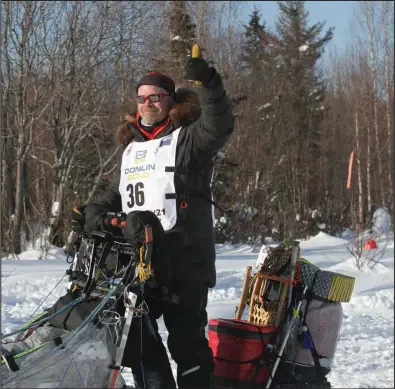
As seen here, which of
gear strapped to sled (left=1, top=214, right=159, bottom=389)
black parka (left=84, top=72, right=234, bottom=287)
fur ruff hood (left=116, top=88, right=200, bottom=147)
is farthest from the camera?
fur ruff hood (left=116, top=88, right=200, bottom=147)

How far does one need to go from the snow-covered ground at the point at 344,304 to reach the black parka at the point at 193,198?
1.48 meters

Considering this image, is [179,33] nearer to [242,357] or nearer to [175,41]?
[175,41]

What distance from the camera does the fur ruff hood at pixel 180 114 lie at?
9.68 feet

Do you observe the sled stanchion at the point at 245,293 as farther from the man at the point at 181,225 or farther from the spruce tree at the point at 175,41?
the spruce tree at the point at 175,41

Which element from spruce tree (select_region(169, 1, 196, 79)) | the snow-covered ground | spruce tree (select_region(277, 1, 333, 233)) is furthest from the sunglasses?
spruce tree (select_region(277, 1, 333, 233))

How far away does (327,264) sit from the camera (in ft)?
31.6

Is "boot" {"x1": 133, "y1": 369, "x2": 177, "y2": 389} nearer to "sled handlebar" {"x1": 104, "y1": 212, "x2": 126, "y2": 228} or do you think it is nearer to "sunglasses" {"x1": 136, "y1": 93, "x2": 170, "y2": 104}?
"sled handlebar" {"x1": 104, "y1": 212, "x2": 126, "y2": 228}

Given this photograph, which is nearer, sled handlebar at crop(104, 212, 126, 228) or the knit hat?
sled handlebar at crop(104, 212, 126, 228)

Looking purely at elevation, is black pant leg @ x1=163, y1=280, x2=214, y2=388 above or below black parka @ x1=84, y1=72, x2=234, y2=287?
below

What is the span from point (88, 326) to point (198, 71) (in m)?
1.08

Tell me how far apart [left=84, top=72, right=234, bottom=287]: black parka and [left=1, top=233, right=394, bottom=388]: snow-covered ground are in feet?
4.86

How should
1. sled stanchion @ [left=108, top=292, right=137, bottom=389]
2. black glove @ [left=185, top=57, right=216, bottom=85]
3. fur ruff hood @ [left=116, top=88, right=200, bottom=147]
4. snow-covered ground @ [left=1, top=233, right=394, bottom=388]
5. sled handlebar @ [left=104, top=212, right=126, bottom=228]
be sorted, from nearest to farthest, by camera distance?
1. sled stanchion @ [left=108, top=292, right=137, bottom=389]
2. black glove @ [left=185, top=57, right=216, bottom=85]
3. sled handlebar @ [left=104, top=212, right=126, bottom=228]
4. fur ruff hood @ [left=116, top=88, right=200, bottom=147]
5. snow-covered ground @ [left=1, top=233, right=394, bottom=388]

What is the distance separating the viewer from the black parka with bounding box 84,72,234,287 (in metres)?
2.76

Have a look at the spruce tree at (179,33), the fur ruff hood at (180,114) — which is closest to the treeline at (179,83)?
the spruce tree at (179,33)
